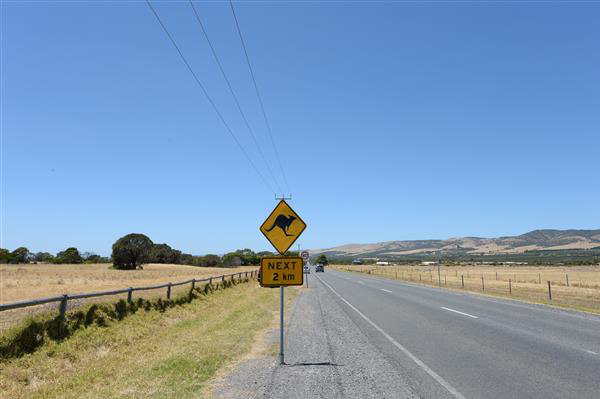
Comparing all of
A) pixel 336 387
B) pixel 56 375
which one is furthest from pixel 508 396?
pixel 56 375

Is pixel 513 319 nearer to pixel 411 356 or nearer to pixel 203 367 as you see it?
pixel 411 356

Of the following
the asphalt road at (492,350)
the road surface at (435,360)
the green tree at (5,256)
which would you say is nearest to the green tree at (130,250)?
the green tree at (5,256)

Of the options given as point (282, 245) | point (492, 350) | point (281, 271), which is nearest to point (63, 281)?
point (282, 245)

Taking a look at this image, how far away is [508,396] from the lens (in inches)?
241

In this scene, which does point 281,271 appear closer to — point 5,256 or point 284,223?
point 284,223

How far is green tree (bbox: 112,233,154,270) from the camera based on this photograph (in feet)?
296

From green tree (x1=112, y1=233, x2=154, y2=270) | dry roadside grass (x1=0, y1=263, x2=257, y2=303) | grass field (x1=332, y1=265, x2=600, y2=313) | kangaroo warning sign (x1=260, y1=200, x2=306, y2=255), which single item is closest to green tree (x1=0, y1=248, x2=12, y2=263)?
green tree (x1=112, y1=233, x2=154, y2=270)

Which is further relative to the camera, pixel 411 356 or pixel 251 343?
pixel 251 343

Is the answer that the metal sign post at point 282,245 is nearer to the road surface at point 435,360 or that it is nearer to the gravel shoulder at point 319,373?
the gravel shoulder at point 319,373

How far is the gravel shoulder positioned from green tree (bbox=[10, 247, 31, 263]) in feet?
476

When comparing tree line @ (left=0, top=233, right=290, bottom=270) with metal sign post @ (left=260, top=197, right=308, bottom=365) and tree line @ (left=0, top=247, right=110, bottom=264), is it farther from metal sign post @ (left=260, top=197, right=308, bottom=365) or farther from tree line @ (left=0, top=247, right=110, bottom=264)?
metal sign post @ (left=260, top=197, right=308, bottom=365)

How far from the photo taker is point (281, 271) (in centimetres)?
900

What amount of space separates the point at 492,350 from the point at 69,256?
146 meters

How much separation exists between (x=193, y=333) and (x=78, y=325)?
3.09m
